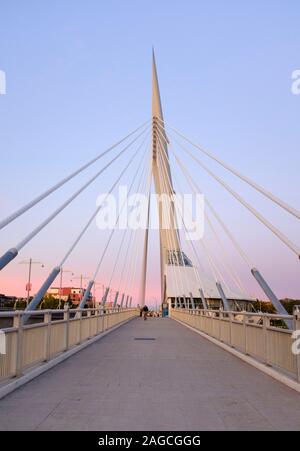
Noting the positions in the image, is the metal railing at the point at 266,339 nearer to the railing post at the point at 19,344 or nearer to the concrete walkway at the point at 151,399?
the concrete walkway at the point at 151,399

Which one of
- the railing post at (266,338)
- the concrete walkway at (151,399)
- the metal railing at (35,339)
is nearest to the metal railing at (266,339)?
the railing post at (266,338)

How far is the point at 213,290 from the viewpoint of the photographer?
7406 centimetres

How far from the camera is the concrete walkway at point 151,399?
5.42 meters

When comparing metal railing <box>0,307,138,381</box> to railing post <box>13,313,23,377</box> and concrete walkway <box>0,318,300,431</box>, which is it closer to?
railing post <box>13,313,23,377</box>

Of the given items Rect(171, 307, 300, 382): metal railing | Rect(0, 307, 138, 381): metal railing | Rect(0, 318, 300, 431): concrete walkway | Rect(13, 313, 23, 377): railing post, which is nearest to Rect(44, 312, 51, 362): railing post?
Rect(0, 307, 138, 381): metal railing

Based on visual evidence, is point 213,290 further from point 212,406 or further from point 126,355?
point 212,406

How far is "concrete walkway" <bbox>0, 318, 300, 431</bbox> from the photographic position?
5.42 m

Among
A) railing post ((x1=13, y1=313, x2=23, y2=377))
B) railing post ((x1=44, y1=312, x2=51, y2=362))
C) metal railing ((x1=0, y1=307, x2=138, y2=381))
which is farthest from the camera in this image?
railing post ((x1=44, y1=312, x2=51, y2=362))

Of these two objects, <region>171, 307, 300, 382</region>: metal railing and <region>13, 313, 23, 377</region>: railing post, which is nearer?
<region>13, 313, 23, 377</region>: railing post

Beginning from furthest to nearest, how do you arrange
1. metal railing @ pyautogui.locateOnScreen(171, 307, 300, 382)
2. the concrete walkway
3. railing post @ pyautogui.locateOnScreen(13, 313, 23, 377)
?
1. metal railing @ pyautogui.locateOnScreen(171, 307, 300, 382)
2. railing post @ pyautogui.locateOnScreen(13, 313, 23, 377)
3. the concrete walkway

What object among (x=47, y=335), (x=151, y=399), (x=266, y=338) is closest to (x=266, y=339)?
(x=266, y=338)

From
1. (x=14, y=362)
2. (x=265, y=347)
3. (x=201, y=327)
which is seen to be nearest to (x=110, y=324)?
(x=201, y=327)
